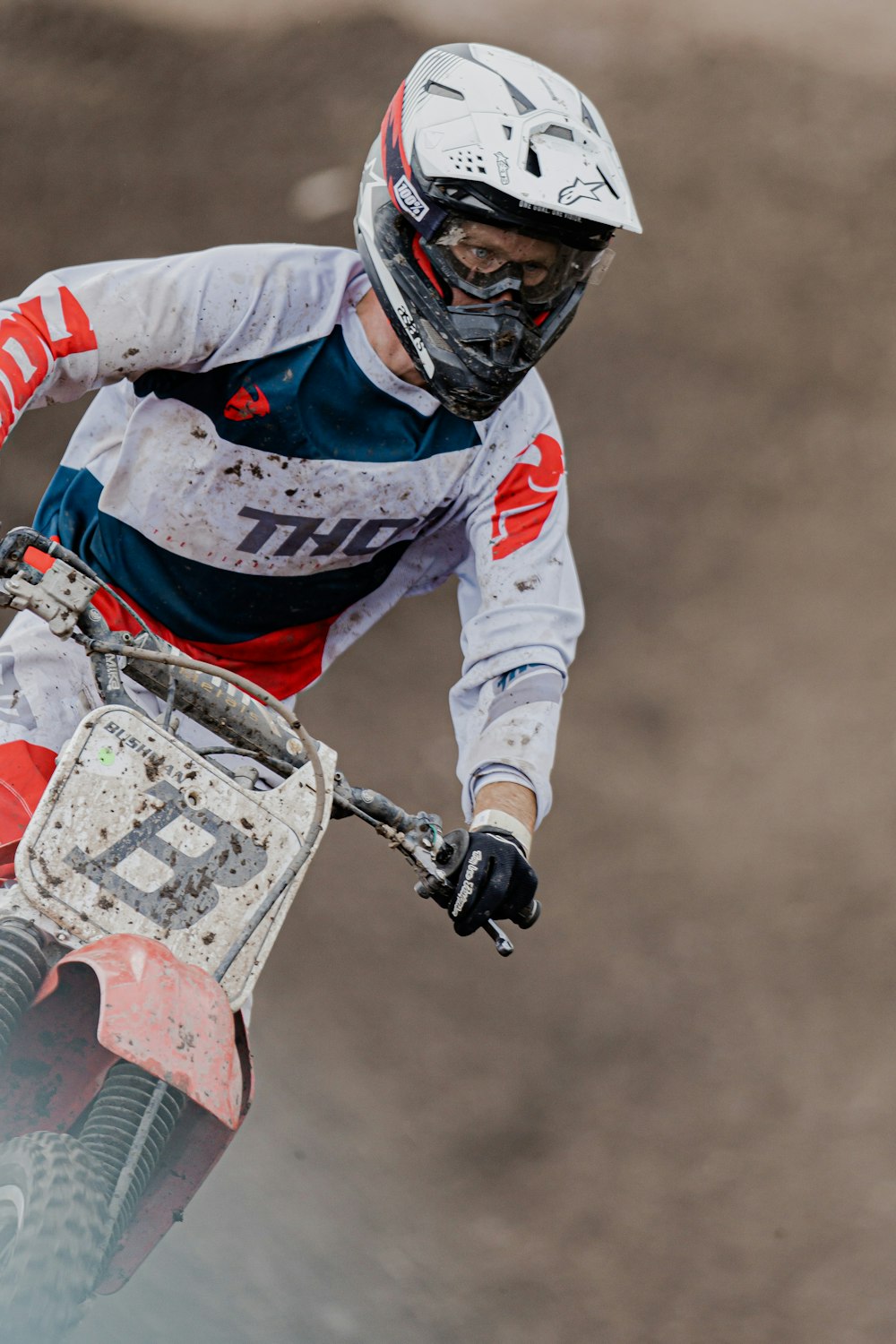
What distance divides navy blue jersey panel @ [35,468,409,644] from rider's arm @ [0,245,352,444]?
378 mm

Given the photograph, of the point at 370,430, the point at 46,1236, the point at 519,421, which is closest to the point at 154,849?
the point at 46,1236

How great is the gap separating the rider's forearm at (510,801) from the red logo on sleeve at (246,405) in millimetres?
834

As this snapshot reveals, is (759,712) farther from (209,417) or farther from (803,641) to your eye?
(209,417)

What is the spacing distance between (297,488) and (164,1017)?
4.19 ft

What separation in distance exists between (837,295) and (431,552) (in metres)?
3.33

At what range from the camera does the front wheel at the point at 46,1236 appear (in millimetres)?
1438

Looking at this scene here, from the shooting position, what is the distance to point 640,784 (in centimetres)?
569

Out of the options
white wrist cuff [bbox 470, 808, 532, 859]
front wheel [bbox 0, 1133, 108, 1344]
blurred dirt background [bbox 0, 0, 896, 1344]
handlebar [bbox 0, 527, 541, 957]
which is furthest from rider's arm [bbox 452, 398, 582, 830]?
blurred dirt background [bbox 0, 0, 896, 1344]

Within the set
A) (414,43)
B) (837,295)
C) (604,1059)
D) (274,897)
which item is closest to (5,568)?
(274,897)

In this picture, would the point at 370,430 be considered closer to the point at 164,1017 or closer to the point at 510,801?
the point at 510,801

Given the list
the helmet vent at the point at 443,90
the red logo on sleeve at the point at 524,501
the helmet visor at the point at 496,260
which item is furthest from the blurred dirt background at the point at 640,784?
the helmet vent at the point at 443,90

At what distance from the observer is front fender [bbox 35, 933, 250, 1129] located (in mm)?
1622

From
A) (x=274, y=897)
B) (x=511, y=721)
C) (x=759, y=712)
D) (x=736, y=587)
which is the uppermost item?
(x=274, y=897)

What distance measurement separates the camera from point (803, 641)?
5.51 meters
